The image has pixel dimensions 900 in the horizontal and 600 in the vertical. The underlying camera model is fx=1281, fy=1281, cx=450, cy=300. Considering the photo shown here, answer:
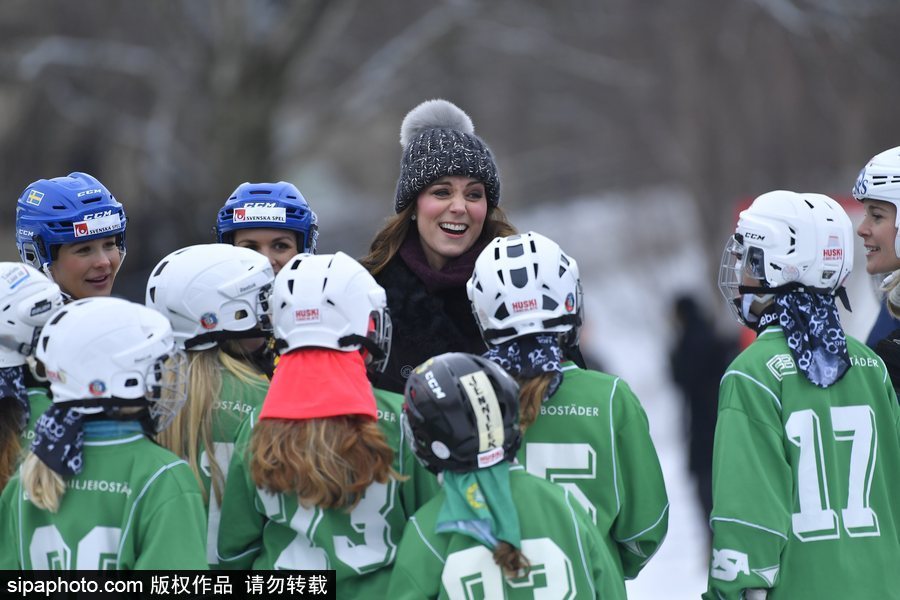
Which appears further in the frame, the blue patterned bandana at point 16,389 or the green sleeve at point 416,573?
the blue patterned bandana at point 16,389

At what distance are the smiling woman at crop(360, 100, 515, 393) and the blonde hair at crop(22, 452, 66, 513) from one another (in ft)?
5.01

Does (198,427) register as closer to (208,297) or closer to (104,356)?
(208,297)

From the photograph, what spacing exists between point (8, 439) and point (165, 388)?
0.76 meters

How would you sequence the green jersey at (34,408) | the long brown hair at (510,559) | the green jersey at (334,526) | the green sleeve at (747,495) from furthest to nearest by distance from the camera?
the green jersey at (34,408) → the green sleeve at (747,495) → the green jersey at (334,526) → the long brown hair at (510,559)

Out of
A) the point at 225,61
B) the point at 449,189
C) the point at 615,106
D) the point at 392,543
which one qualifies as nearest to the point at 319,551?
the point at 392,543

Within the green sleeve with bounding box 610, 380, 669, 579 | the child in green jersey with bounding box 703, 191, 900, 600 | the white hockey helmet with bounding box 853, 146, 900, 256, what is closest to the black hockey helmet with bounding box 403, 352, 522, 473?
the green sleeve with bounding box 610, 380, 669, 579

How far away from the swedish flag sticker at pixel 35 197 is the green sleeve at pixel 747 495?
284 cm

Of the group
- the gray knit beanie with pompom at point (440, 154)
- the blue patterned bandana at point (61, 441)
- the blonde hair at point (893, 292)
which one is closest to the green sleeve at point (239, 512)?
the blue patterned bandana at point (61, 441)

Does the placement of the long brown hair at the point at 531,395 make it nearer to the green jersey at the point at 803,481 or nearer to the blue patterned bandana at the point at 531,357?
the blue patterned bandana at the point at 531,357

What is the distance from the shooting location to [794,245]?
438 centimetres

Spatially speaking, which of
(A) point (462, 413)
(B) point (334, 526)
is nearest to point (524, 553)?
(A) point (462, 413)

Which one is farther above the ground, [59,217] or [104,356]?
[59,217]

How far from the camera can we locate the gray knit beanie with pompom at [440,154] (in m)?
5.15

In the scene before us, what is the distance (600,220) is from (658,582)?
14381 mm
